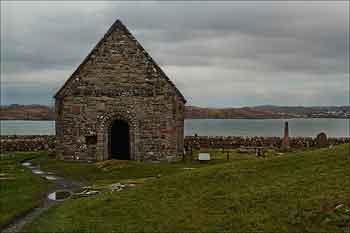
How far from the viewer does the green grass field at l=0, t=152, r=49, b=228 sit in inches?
589

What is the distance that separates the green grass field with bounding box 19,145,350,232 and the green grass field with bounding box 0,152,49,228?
117 cm

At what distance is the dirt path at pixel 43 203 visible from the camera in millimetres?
13252

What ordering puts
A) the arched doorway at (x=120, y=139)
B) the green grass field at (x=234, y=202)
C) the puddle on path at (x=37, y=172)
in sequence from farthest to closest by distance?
the arched doorway at (x=120, y=139), the puddle on path at (x=37, y=172), the green grass field at (x=234, y=202)

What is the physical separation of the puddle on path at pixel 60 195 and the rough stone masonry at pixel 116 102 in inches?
407

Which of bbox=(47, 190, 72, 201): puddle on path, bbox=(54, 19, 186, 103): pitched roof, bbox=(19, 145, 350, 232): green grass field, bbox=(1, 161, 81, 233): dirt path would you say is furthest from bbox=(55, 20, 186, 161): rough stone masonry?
bbox=(19, 145, 350, 232): green grass field

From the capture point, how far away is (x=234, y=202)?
13328 mm

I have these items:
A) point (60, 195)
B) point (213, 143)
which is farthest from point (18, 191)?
point (213, 143)

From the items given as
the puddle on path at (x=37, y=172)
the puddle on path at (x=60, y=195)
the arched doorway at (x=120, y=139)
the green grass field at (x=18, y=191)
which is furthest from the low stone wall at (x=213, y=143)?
the puddle on path at (x=60, y=195)

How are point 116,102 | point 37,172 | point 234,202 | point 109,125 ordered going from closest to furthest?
1. point 234,202
2. point 37,172
3. point 116,102
4. point 109,125

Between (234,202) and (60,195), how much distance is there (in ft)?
26.3

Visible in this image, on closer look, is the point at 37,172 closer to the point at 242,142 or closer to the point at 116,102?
the point at 116,102

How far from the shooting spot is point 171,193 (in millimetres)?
15328

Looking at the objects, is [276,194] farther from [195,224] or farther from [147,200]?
[147,200]

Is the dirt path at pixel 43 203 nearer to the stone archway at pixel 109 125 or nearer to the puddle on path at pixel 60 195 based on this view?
the puddle on path at pixel 60 195
